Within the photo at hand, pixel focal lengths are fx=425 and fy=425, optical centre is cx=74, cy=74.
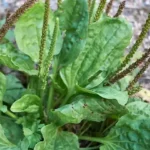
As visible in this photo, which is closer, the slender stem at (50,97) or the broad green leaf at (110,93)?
the broad green leaf at (110,93)

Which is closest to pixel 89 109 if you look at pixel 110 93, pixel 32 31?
pixel 110 93

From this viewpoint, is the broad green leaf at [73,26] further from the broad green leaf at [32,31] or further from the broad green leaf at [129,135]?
the broad green leaf at [129,135]

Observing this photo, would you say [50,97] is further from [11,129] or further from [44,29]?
[44,29]

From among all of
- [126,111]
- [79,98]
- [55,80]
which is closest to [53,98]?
[55,80]

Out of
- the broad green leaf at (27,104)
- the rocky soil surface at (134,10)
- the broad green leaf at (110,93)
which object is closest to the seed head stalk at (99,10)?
the broad green leaf at (110,93)

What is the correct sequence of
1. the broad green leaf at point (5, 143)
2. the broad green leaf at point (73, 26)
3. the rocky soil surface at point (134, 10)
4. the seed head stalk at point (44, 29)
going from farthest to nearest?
the rocky soil surface at point (134, 10)
the broad green leaf at point (73, 26)
the broad green leaf at point (5, 143)
the seed head stalk at point (44, 29)
